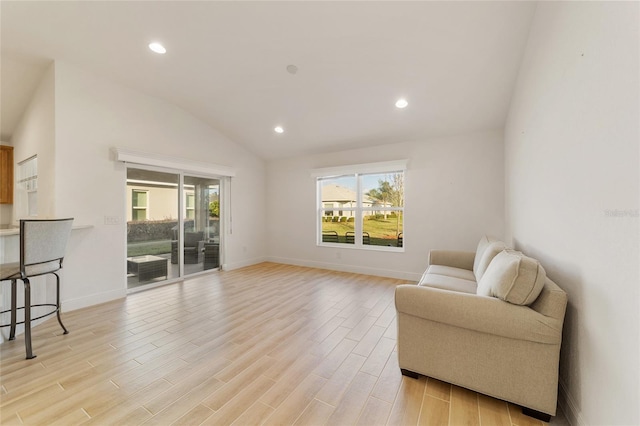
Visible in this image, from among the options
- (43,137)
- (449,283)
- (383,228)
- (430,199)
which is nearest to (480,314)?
(449,283)

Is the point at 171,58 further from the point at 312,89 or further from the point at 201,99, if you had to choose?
the point at 312,89

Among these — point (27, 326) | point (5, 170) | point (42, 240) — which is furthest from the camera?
point (5, 170)

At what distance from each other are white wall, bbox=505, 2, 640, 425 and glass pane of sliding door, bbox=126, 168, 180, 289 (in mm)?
4975

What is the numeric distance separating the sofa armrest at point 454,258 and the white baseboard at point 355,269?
3.55 feet

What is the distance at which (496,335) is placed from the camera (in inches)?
61.0

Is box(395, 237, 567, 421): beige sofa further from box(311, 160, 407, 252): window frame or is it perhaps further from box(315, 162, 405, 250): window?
box(315, 162, 405, 250): window

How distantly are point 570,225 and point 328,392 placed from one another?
1.88m

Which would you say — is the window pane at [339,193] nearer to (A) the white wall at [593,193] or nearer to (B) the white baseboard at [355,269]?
(B) the white baseboard at [355,269]

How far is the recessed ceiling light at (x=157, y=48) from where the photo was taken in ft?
9.53

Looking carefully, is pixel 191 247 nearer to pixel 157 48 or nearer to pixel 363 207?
pixel 157 48

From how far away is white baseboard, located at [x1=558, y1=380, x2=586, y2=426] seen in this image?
138 centimetres

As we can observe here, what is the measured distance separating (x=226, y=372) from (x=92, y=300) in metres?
2.69

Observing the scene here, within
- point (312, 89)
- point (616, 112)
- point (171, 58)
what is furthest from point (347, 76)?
point (616, 112)

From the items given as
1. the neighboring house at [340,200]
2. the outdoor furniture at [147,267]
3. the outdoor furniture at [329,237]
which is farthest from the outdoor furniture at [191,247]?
the neighboring house at [340,200]
